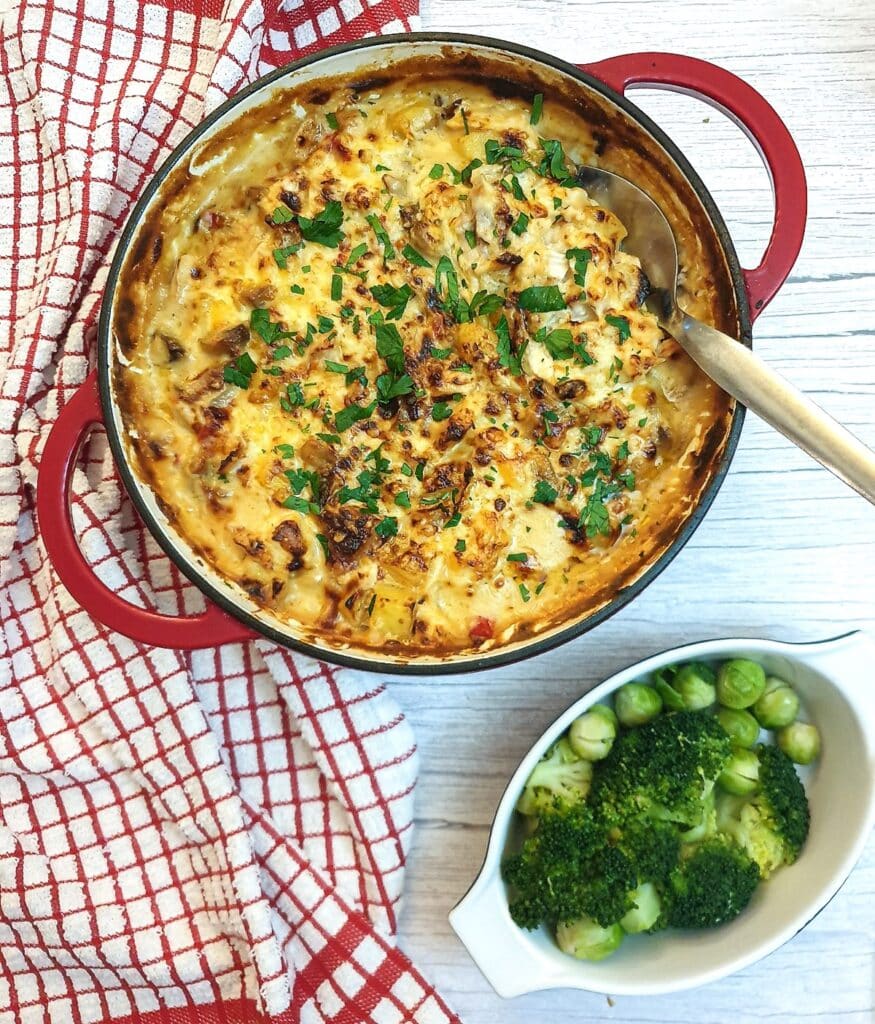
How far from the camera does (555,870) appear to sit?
7.39ft

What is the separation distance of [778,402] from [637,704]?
0.85 metres

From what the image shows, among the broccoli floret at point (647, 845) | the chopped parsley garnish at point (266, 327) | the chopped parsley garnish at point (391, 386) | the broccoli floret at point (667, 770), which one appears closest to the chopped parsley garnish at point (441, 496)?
the chopped parsley garnish at point (391, 386)

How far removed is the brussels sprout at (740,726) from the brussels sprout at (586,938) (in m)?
0.53

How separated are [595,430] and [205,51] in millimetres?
1360

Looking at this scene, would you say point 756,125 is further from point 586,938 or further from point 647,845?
point 586,938

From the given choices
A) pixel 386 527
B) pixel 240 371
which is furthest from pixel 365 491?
pixel 240 371

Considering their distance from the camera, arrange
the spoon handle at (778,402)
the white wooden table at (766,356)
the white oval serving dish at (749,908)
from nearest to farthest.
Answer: the spoon handle at (778,402)
the white oval serving dish at (749,908)
the white wooden table at (766,356)

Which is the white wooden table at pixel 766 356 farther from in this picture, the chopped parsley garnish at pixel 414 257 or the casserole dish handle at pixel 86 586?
the chopped parsley garnish at pixel 414 257

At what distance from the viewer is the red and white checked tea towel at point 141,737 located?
7.75 feet

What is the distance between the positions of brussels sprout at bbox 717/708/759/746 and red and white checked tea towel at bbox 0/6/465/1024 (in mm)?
781

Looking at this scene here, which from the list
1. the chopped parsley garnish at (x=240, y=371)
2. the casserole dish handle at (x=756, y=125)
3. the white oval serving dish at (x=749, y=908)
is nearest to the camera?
the casserole dish handle at (x=756, y=125)

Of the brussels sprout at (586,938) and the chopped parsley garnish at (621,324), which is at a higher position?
the chopped parsley garnish at (621,324)

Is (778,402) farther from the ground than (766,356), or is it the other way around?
(778,402)

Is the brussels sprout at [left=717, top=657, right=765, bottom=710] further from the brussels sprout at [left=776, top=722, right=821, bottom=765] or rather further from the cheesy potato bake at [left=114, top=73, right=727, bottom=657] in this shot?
the cheesy potato bake at [left=114, top=73, right=727, bottom=657]
